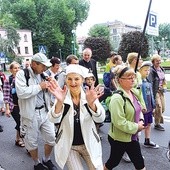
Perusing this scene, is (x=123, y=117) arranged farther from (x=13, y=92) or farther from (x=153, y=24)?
(x=153, y=24)

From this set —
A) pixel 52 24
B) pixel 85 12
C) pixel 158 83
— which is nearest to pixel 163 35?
pixel 85 12

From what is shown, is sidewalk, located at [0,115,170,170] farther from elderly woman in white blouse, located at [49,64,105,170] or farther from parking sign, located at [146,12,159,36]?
parking sign, located at [146,12,159,36]

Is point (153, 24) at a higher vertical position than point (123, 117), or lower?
higher

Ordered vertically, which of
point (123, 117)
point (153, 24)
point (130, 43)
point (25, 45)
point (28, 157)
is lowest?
point (28, 157)

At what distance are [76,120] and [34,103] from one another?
1337 mm

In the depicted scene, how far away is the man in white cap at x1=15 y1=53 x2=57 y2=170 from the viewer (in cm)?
370

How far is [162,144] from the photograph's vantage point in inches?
203

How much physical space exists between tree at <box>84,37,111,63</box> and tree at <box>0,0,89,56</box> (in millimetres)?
14720

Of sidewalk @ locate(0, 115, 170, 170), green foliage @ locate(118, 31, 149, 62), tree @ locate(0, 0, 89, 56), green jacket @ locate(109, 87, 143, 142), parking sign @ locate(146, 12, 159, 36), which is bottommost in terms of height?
sidewalk @ locate(0, 115, 170, 170)

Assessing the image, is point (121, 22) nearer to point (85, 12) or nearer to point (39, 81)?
point (85, 12)

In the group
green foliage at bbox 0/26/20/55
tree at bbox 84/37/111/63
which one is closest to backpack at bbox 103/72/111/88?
tree at bbox 84/37/111/63

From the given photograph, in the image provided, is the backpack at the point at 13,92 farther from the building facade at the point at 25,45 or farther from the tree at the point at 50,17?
the building facade at the point at 25,45

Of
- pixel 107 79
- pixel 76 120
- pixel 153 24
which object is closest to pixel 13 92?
pixel 107 79

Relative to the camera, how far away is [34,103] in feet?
12.5
